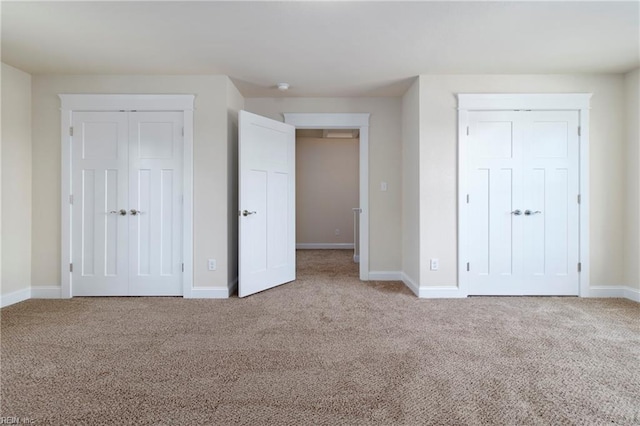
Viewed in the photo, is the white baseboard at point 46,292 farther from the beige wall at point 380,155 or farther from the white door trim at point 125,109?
the beige wall at point 380,155

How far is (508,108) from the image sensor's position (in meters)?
3.52

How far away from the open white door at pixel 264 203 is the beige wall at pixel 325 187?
3.34m

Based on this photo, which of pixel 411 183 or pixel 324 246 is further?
pixel 324 246

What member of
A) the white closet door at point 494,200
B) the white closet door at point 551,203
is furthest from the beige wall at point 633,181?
the white closet door at point 494,200

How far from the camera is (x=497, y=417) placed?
59.7 inches

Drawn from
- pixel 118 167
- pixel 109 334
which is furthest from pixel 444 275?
pixel 118 167

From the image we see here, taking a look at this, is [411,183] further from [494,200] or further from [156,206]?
[156,206]

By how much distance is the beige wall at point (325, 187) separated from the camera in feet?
24.9

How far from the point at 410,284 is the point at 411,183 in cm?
119

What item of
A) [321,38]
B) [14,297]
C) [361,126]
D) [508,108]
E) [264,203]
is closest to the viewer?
[321,38]

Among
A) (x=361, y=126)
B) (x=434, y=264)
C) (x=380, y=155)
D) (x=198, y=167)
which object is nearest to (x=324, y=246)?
(x=380, y=155)

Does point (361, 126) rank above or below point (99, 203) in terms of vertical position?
above

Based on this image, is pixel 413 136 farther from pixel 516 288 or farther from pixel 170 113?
pixel 170 113

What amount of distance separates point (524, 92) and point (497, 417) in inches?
130
